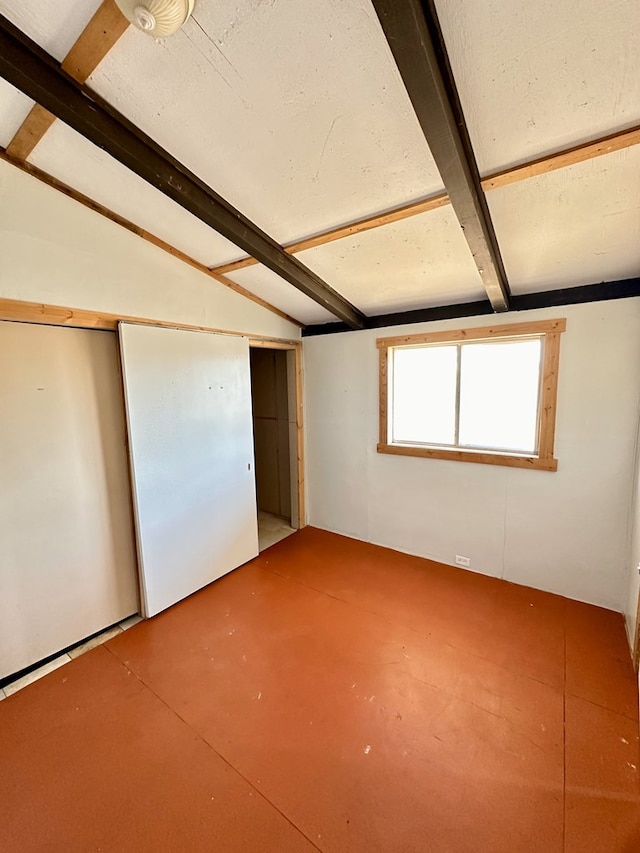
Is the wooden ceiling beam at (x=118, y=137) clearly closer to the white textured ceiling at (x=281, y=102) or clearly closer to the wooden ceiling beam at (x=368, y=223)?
the white textured ceiling at (x=281, y=102)

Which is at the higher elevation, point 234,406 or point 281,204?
point 281,204

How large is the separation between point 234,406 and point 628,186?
2867mm

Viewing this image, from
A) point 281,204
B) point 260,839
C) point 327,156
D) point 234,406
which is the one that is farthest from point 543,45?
point 260,839

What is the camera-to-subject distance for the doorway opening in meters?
4.02

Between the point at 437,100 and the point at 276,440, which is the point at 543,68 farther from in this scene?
the point at 276,440

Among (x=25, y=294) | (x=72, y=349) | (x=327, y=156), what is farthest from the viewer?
(x=72, y=349)

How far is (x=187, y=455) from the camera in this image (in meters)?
2.76

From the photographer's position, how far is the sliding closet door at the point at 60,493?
6.49 ft

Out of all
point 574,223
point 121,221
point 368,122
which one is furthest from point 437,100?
point 121,221

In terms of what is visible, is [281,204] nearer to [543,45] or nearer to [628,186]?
[543,45]

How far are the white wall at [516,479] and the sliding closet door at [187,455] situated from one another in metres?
1.04

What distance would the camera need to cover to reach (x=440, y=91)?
3.68ft

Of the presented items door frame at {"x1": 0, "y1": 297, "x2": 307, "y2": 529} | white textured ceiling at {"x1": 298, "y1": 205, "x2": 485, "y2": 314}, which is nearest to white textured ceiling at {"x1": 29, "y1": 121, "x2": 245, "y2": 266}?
door frame at {"x1": 0, "y1": 297, "x2": 307, "y2": 529}

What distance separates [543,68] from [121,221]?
2.34 meters
